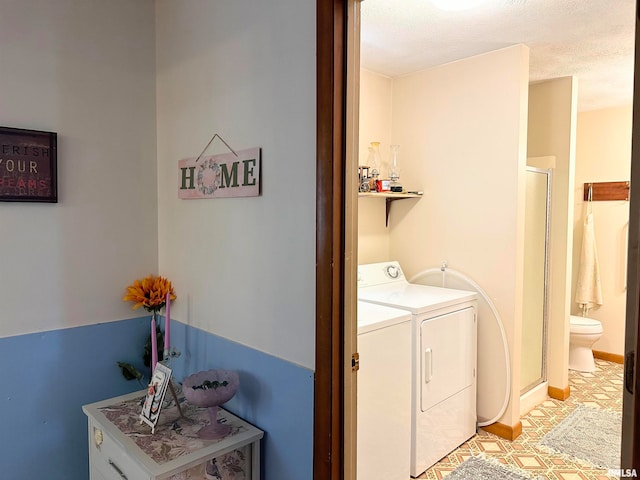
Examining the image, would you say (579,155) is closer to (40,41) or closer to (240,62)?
(240,62)

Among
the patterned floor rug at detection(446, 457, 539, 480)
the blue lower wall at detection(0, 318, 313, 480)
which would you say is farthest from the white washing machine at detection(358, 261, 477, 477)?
the blue lower wall at detection(0, 318, 313, 480)

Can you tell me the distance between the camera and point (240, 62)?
159cm

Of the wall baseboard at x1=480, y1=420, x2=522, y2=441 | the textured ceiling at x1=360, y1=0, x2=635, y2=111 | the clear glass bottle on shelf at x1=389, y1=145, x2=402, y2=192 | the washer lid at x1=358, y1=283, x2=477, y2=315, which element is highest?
the textured ceiling at x1=360, y1=0, x2=635, y2=111

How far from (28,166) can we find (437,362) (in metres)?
2.09

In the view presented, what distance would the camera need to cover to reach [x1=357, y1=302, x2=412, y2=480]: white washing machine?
6.52 ft

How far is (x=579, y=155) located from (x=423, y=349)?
3.21 m

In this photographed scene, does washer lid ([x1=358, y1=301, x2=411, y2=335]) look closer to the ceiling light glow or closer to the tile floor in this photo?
the tile floor

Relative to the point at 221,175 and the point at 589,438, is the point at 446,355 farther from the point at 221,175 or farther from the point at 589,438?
the point at 221,175

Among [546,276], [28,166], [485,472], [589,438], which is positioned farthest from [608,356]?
[28,166]

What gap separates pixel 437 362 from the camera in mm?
2420

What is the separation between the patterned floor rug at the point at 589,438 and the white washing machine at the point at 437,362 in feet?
1.68

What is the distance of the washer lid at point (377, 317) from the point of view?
2012 millimetres

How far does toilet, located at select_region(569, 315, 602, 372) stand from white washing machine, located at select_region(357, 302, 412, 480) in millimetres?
2222

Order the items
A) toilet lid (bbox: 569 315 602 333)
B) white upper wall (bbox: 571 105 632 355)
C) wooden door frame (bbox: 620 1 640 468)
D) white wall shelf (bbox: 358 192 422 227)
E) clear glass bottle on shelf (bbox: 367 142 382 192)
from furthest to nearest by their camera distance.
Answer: white upper wall (bbox: 571 105 632 355) → toilet lid (bbox: 569 315 602 333) → clear glass bottle on shelf (bbox: 367 142 382 192) → white wall shelf (bbox: 358 192 422 227) → wooden door frame (bbox: 620 1 640 468)
